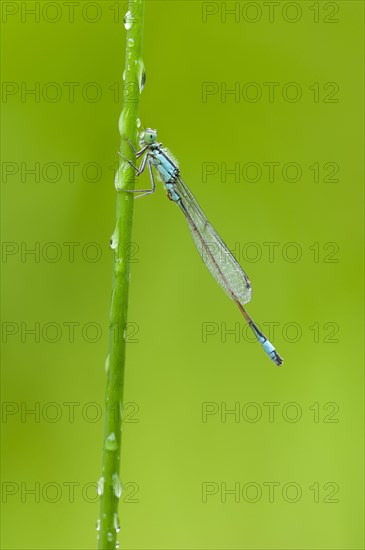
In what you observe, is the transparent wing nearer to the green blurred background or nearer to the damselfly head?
the green blurred background

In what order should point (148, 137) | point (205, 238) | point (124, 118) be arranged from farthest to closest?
point (205, 238)
point (148, 137)
point (124, 118)

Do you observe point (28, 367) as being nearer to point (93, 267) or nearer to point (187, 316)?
point (93, 267)

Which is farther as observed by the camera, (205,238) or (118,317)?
(205,238)

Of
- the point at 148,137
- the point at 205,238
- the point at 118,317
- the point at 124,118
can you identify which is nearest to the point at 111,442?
the point at 118,317

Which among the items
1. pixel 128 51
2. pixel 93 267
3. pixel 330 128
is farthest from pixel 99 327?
pixel 128 51

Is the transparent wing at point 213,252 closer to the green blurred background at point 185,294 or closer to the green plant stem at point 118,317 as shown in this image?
the green blurred background at point 185,294

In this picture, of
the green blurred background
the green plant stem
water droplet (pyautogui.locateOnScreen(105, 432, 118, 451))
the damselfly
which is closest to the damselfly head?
the damselfly

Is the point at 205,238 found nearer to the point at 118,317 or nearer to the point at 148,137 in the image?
the point at 148,137
